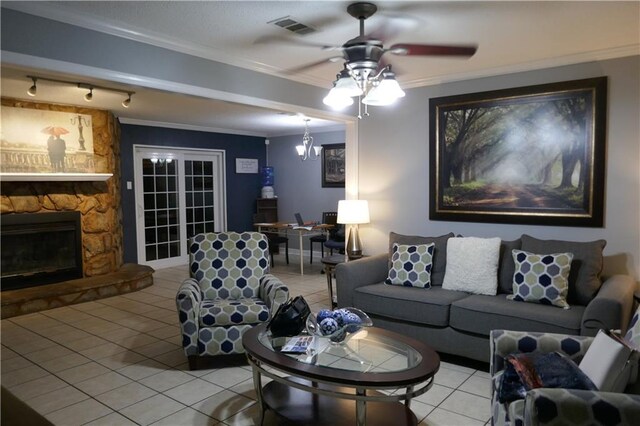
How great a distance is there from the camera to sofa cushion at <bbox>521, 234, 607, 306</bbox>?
10.8ft

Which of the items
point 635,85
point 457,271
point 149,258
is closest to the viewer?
point 635,85

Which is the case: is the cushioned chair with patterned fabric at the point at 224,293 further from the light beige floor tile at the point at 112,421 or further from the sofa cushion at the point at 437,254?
the sofa cushion at the point at 437,254

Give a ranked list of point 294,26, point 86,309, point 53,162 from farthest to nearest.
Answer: point 53,162, point 86,309, point 294,26

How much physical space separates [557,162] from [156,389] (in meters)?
3.61

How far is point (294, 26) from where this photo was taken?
3.00 meters

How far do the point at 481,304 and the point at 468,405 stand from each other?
2.48ft

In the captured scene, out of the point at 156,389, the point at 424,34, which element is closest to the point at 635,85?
the point at 424,34

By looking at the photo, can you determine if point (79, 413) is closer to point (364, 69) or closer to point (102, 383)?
point (102, 383)

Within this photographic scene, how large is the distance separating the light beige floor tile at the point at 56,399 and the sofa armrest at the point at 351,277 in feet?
6.74

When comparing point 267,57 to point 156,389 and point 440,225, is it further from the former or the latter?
point 156,389

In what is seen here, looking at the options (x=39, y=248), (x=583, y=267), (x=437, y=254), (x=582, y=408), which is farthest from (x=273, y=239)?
(x=582, y=408)

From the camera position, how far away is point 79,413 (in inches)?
110

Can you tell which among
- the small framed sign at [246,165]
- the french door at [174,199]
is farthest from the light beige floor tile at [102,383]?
the small framed sign at [246,165]

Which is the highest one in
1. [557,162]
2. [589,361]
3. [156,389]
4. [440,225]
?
[557,162]
